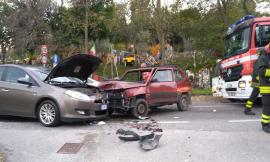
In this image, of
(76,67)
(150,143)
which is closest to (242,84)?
(76,67)

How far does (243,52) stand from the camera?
12188 mm

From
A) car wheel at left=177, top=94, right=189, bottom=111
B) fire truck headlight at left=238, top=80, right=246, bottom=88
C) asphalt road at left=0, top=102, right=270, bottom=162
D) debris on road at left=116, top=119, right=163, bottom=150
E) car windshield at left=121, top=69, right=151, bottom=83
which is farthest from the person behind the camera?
car wheel at left=177, top=94, right=189, bottom=111

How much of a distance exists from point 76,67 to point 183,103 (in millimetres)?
4084

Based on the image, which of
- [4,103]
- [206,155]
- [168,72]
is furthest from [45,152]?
[168,72]

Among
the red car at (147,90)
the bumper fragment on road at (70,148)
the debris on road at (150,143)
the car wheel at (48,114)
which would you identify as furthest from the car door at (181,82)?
the bumper fragment on road at (70,148)

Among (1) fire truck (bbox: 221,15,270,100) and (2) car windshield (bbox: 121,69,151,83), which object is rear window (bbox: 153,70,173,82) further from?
(1) fire truck (bbox: 221,15,270,100)

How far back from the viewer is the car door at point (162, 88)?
1117 centimetres

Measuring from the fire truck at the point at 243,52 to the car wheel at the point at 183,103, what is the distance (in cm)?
161

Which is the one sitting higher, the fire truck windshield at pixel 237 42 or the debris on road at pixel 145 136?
the fire truck windshield at pixel 237 42

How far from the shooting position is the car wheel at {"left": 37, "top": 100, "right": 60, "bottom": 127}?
9.07 metres

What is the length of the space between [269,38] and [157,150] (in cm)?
675

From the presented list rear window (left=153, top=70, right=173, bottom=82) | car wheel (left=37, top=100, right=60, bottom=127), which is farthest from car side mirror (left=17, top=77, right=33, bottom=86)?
rear window (left=153, top=70, right=173, bottom=82)

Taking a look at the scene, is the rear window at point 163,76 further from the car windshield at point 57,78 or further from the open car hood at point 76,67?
the car windshield at point 57,78

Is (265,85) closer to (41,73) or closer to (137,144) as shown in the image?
(137,144)
